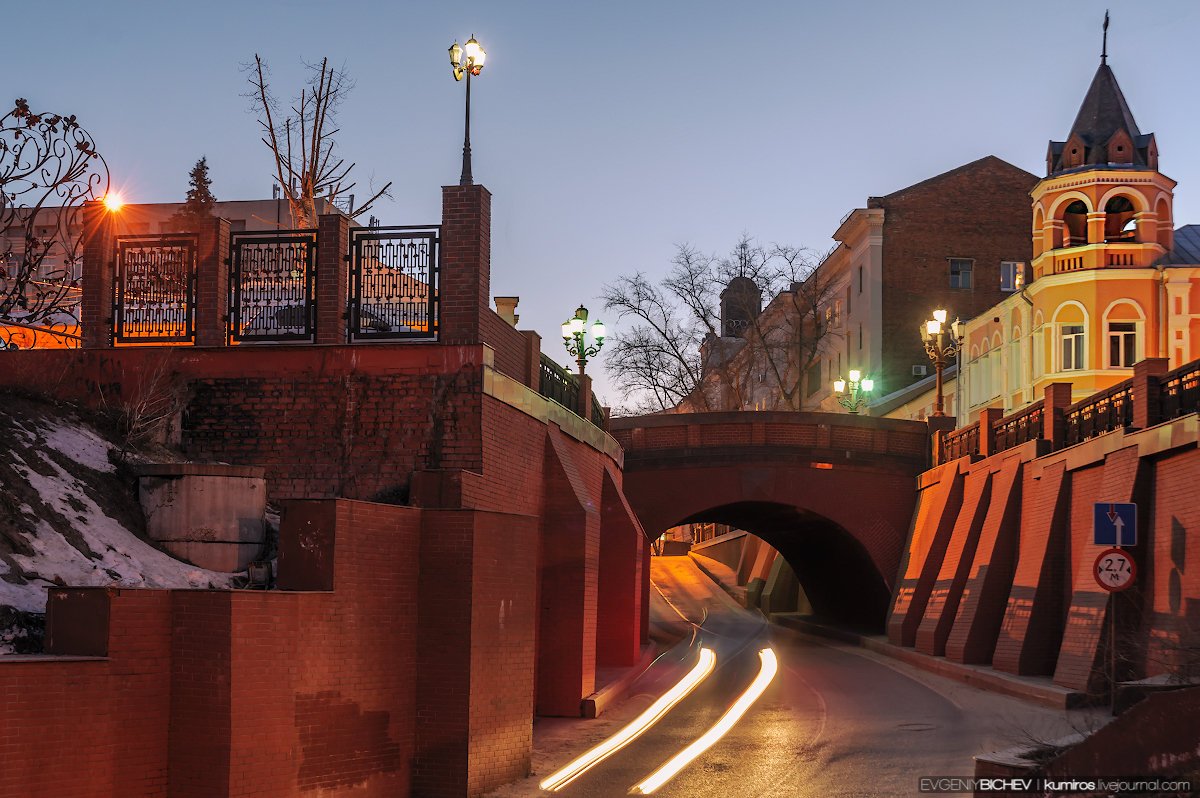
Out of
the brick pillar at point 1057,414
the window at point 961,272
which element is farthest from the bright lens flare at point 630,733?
the window at point 961,272

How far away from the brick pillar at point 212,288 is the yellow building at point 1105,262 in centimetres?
2793

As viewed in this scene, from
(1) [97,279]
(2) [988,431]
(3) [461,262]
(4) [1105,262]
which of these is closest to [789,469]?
(2) [988,431]

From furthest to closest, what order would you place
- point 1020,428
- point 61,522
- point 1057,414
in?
point 1020,428 → point 1057,414 → point 61,522

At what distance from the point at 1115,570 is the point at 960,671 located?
27.1ft

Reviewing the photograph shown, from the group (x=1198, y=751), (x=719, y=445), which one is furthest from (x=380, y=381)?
(x=719, y=445)

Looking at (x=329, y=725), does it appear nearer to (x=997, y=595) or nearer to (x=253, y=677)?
(x=253, y=677)

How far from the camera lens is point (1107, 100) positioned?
39938 millimetres

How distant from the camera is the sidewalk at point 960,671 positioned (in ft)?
64.7

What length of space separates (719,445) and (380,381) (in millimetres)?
22134

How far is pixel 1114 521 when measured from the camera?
717 inches

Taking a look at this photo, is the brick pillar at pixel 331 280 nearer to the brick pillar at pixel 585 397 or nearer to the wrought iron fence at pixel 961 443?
the brick pillar at pixel 585 397

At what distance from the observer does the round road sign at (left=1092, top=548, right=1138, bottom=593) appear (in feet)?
55.3

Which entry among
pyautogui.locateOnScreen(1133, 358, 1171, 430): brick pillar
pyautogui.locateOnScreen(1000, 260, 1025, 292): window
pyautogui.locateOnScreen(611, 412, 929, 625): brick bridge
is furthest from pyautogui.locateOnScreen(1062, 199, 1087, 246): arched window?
pyautogui.locateOnScreen(1133, 358, 1171, 430): brick pillar

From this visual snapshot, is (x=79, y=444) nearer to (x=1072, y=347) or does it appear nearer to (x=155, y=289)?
(x=155, y=289)
